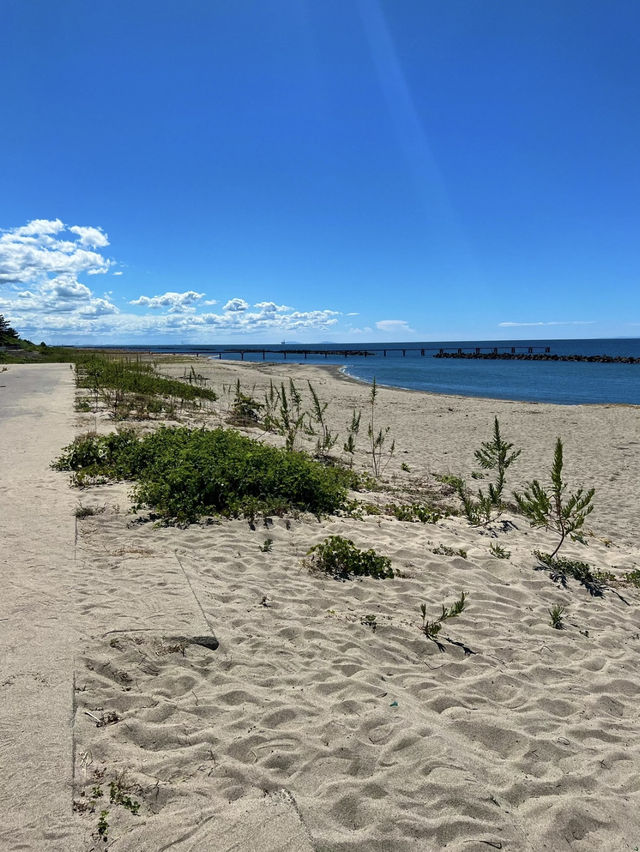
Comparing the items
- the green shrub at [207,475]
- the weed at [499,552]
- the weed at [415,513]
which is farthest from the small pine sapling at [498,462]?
the green shrub at [207,475]

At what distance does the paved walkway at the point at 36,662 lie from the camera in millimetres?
2326

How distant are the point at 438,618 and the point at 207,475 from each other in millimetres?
3583

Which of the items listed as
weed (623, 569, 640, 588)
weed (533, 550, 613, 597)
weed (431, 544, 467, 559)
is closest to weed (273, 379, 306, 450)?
weed (431, 544, 467, 559)

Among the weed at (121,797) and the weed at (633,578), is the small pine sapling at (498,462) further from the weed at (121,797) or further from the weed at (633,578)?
the weed at (121,797)

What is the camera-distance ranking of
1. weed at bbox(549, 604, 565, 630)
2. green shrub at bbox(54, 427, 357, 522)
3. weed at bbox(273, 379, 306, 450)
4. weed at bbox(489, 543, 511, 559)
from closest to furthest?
weed at bbox(549, 604, 565, 630) < weed at bbox(489, 543, 511, 559) < green shrub at bbox(54, 427, 357, 522) < weed at bbox(273, 379, 306, 450)

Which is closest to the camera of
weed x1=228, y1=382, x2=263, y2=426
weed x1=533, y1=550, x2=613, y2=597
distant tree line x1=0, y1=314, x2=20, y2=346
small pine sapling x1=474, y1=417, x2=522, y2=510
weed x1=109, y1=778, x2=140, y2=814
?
weed x1=109, y1=778, x2=140, y2=814

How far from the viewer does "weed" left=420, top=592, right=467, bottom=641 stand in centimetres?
431

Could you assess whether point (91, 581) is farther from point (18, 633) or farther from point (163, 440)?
point (163, 440)

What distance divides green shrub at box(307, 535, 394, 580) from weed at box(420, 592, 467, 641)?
2.54 ft

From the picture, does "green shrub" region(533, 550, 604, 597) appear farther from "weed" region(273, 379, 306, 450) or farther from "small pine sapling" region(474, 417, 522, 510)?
"weed" region(273, 379, 306, 450)

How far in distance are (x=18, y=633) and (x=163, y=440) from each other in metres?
5.21

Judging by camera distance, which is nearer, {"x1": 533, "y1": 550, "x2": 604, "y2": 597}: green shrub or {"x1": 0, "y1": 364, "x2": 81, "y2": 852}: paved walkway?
{"x1": 0, "y1": 364, "x2": 81, "y2": 852}: paved walkway

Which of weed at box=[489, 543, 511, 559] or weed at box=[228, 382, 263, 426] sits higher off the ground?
weed at box=[228, 382, 263, 426]

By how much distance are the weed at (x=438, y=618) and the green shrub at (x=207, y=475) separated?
2573 millimetres
